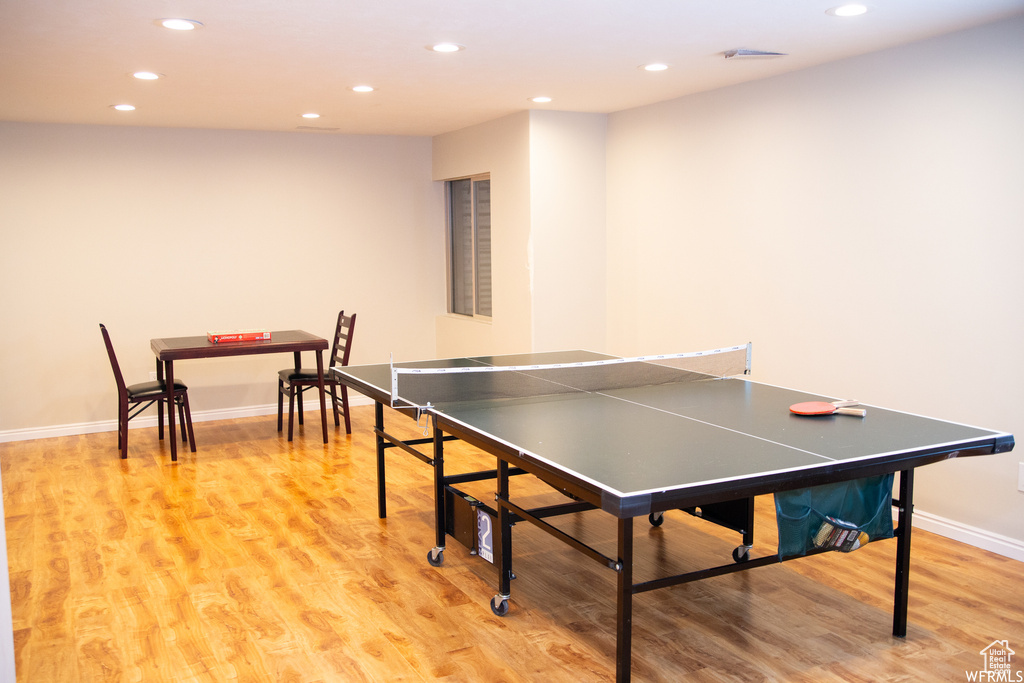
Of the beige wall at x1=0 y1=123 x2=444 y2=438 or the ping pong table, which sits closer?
the ping pong table

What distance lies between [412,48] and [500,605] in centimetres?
244

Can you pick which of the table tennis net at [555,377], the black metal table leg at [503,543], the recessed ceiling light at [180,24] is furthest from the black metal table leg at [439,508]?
the recessed ceiling light at [180,24]

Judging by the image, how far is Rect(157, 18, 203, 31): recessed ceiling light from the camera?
10.7 ft

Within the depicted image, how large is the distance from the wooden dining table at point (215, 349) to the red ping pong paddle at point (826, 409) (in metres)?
3.49

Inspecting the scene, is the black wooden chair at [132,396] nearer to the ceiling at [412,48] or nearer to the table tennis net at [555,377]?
the ceiling at [412,48]

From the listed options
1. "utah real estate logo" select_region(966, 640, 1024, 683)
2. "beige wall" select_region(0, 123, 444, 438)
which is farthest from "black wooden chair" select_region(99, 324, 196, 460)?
"utah real estate logo" select_region(966, 640, 1024, 683)

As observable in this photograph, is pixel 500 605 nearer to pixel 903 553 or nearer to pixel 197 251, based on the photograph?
pixel 903 553

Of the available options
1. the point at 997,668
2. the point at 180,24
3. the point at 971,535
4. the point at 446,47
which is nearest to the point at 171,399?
the point at 180,24

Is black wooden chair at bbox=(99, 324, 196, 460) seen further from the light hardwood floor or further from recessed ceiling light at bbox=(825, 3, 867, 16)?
recessed ceiling light at bbox=(825, 3, 867, 16)

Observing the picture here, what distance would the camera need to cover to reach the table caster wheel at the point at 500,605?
306 centimetres

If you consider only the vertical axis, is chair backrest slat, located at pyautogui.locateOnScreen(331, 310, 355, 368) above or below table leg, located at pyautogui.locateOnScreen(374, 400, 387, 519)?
above

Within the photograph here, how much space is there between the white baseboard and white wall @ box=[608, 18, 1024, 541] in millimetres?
31

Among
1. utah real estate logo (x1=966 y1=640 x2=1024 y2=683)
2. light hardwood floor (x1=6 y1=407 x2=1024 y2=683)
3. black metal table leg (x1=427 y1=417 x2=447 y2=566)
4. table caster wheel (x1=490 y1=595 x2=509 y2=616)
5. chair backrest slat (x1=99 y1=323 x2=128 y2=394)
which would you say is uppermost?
chair backrest slat (x1=99 y1=323 x2=128 y2=394)

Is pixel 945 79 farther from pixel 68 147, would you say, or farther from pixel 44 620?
pixel 68 147
